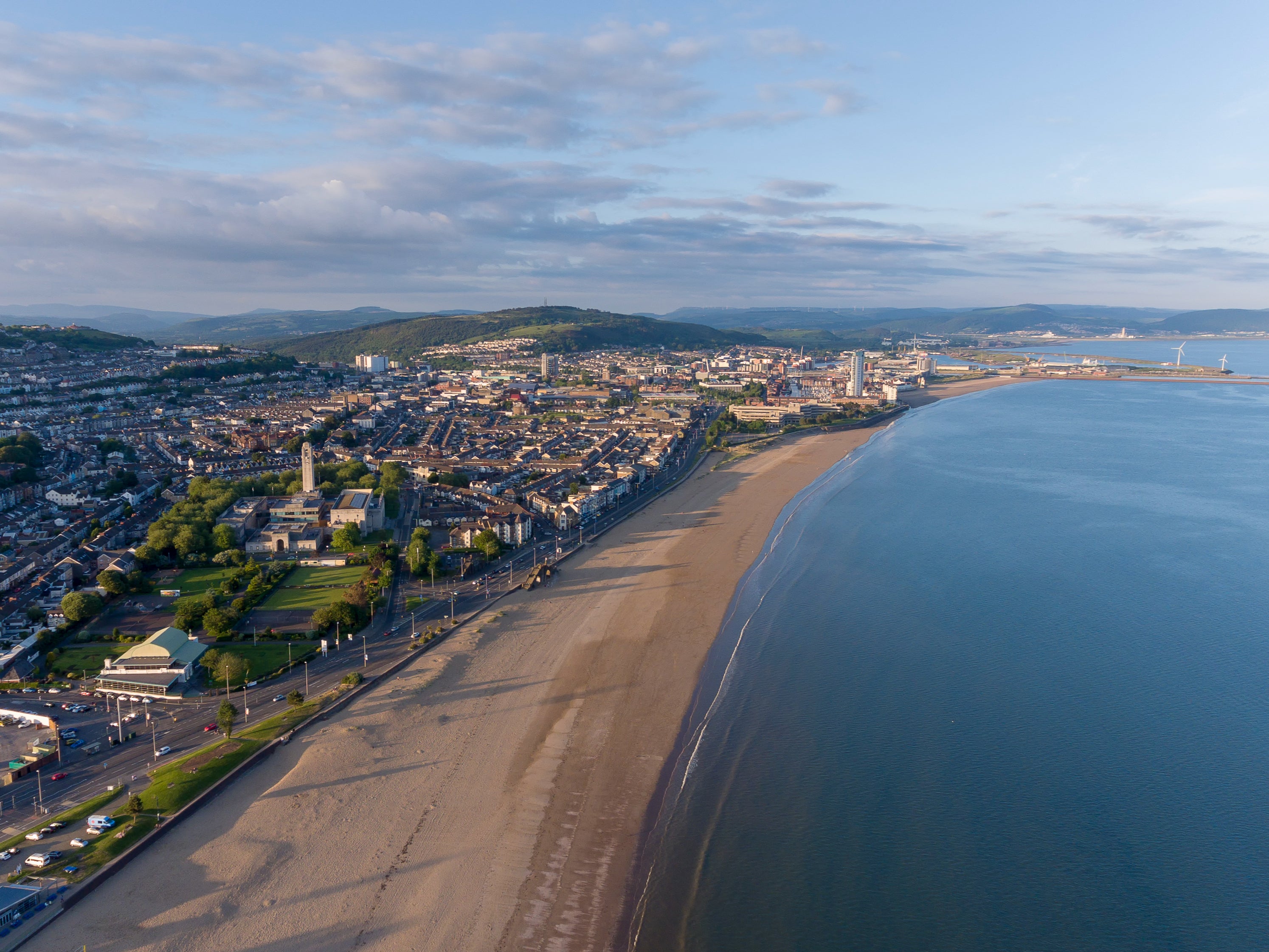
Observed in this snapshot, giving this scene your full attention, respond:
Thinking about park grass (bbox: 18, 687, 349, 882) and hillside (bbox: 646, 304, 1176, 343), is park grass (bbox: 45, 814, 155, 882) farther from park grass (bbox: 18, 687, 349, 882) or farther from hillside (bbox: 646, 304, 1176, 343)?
hillside (bbox: 646, 304, 1176, 343)

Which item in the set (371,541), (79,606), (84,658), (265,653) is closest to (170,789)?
(265,653)

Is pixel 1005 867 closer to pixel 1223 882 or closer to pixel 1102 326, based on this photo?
pixel 1223 882

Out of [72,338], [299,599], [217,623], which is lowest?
[299,599]

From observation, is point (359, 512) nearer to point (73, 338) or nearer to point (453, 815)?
point (453, 815)

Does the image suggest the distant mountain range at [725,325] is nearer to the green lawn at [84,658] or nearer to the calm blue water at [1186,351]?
the calm blue water at [1186,351]

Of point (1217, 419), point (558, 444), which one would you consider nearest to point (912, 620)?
point (558, 444)

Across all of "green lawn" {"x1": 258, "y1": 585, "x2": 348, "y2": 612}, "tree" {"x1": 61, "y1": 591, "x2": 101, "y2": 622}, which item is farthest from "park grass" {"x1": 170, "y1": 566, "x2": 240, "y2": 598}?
"tree" {"x1": 61, "y1": 591, "x2": 101, "y2": 622}

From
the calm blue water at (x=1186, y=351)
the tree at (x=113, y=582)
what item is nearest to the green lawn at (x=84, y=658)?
the tree at (x=113, y=582)
